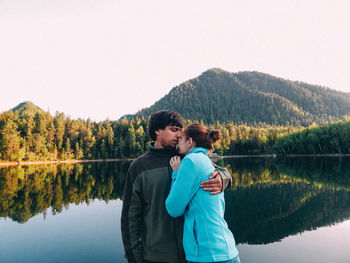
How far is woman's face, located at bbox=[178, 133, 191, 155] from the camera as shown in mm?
2982

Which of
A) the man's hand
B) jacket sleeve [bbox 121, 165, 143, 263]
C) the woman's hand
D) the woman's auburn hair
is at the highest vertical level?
the woman's auburn hair

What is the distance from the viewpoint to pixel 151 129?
10.6 feet

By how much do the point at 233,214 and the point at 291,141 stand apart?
8977 centimetres

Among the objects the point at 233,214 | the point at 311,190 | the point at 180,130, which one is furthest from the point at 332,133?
the point at 180,130

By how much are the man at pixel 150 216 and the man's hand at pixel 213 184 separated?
14 cm

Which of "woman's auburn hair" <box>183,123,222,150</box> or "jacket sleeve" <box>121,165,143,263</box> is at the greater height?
"woman's auburn hair" <box>183,123,222,150</box>

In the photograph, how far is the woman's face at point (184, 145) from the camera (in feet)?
9.78

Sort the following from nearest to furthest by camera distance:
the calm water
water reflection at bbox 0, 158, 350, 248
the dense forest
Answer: the calm water, water reflection at bbox 0, 158, 350, 248, the dense forest

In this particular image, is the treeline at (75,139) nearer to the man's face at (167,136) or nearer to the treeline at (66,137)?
the treeline at (66,137)

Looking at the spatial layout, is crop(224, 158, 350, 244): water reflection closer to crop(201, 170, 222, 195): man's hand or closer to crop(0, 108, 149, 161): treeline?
crop(201, 170, 222, 195): man's hand

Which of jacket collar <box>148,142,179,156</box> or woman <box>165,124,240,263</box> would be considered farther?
jacket collar <box>148,142,179,156</box>

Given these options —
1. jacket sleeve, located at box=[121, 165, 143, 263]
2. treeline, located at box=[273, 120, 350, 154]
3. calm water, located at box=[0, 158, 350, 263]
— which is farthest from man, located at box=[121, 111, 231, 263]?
treeline, located at box=[273, 120, 350, 154]

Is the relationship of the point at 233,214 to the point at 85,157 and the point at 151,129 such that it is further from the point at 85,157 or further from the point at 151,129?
the point at 85,157

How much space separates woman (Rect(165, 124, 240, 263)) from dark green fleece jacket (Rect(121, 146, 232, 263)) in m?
0.25
